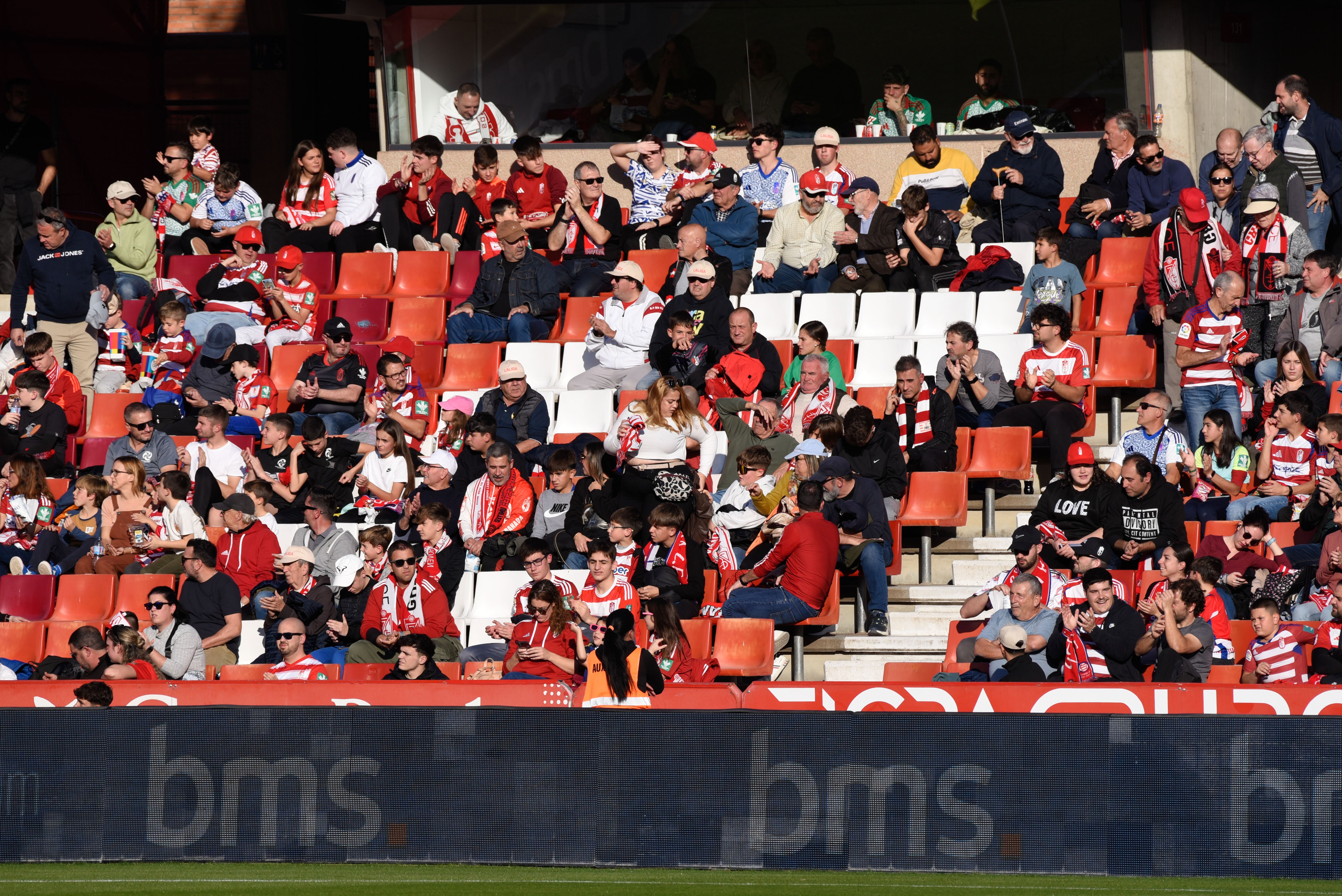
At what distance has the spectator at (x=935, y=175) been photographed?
14812mm

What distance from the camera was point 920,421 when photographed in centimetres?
1221

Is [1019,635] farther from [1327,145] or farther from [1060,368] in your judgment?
[1327,145]

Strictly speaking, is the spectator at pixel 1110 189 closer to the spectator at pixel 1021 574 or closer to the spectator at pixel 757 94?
the spectator at pixel 757 94

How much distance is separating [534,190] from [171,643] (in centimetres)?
582

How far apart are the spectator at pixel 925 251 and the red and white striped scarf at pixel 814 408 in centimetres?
190

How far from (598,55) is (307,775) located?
1021cm

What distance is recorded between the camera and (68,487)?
1366 centimetres

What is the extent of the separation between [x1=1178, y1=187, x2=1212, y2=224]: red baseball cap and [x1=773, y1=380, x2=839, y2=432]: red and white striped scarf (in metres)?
2.98

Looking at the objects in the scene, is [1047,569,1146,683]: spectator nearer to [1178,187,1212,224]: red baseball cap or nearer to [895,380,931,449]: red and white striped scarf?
[895,380,931,449]: red and white striped scarf

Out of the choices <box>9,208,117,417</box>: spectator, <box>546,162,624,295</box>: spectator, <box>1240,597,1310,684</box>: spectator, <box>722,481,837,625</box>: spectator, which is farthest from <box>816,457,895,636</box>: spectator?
<box>9,208,117,417</box>: spectator

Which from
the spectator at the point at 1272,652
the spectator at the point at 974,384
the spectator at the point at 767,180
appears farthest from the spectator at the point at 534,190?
the spectator at the point at 1272,652

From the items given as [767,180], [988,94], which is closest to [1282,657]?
[767,180]

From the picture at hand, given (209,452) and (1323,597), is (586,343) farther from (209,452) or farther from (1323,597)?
(1323,597)

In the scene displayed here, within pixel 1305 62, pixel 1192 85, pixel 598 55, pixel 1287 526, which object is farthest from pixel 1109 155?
pixel 598 55
